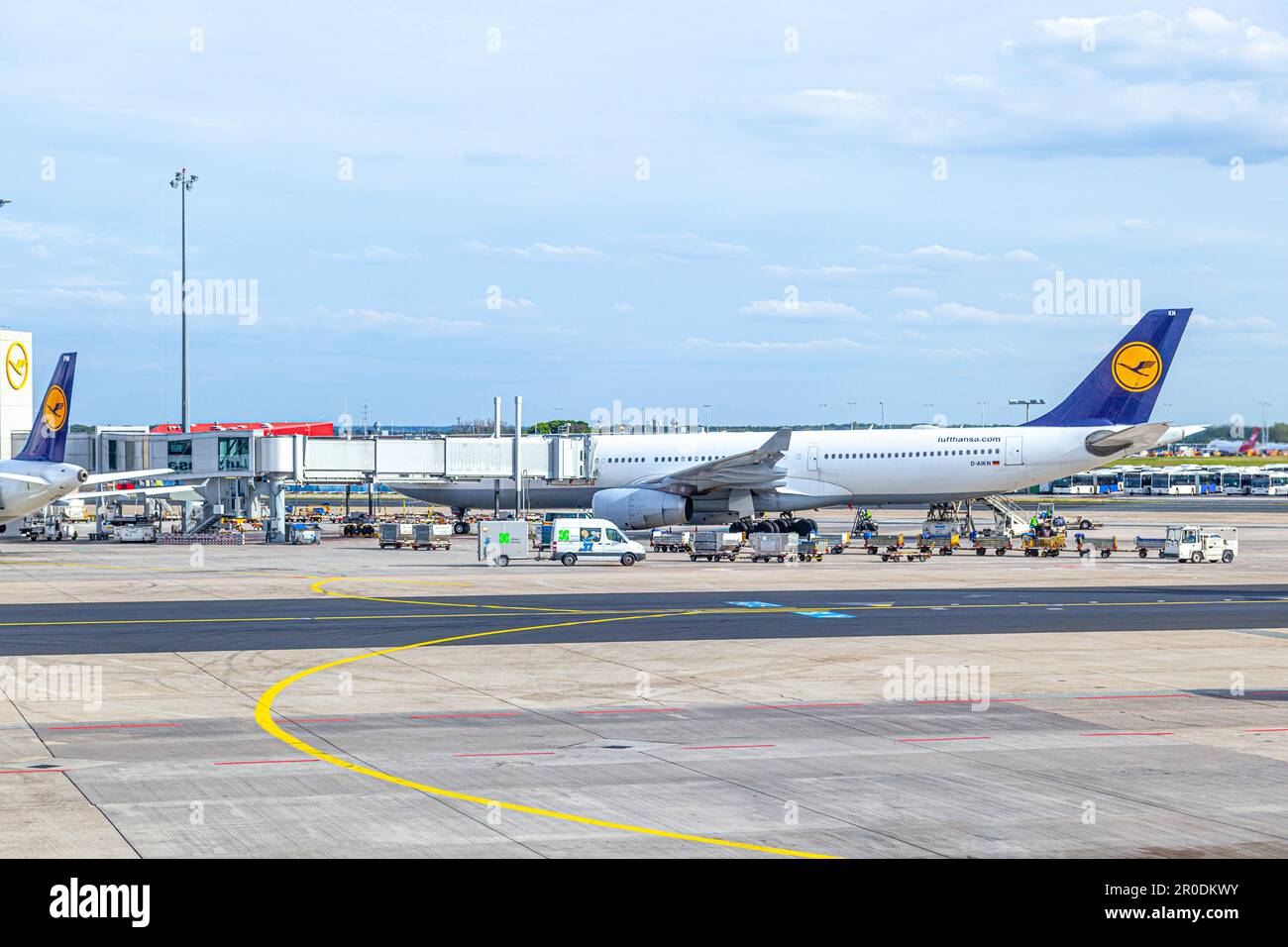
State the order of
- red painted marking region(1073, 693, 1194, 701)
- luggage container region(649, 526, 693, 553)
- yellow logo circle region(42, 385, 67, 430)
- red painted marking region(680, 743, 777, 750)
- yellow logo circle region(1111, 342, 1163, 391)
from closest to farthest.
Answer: red painted marking region(680, 743, 777, 750)
red painted marking region(1073, 693, 1194, 701)
yellow logo circle region(42, 385, 67, 430)
luggage container region(649, 526, 693, 553)
yellow logo circle region(1111, 342, 1163, 391)

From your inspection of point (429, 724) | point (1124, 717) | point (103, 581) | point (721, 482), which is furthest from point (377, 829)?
point (721, 482)

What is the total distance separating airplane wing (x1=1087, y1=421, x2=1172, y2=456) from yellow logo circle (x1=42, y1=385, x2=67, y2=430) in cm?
5095

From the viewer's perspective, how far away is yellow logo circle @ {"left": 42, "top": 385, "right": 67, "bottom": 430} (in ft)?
196

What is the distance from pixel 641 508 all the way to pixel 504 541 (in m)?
12.1

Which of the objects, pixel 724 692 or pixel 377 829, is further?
pixel 724 692

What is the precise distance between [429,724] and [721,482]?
51.0m

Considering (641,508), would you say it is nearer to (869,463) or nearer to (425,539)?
(425,539)

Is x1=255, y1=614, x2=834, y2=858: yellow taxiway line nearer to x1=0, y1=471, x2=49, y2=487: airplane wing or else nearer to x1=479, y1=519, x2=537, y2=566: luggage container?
x1=479, y1=519, x2=537, y2=566: luggage container

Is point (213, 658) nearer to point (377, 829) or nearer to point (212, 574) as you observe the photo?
point (377, 829)

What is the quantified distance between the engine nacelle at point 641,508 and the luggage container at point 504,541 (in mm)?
11009

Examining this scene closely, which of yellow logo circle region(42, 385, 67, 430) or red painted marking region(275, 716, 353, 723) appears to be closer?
red painted marking region(275, 716, 353, 723)

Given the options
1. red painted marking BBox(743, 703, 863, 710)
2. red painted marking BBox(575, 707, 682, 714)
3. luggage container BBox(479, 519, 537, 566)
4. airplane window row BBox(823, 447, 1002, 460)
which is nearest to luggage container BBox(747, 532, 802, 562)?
luggage container BBox(479, 519, 537, 566)

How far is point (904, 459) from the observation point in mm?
72500

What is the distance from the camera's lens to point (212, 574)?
4981 cm
